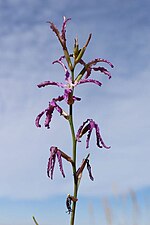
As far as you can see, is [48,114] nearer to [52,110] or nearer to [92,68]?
[52,110]

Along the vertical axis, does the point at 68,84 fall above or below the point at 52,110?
above

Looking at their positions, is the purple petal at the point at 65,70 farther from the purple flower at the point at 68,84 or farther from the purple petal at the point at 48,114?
the purple petal at the point at 48,114

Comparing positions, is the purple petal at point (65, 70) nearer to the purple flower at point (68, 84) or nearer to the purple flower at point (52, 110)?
the purple flower at point (68, 84)

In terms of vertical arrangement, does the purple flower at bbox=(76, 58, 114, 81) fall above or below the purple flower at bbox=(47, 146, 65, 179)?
above

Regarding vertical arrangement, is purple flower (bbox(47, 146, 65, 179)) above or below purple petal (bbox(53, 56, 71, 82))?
below

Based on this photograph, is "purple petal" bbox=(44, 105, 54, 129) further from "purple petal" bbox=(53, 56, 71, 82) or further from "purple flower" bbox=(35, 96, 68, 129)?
"purple petal" bbox=(53, 56, 71, 82)

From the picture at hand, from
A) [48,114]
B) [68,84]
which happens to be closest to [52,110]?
[48,114]

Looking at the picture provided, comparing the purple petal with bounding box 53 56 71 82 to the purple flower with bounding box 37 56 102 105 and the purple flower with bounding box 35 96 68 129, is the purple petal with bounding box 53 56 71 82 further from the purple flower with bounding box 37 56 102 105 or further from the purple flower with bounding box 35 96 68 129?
the purple flower with bounding box 35 96 68 129

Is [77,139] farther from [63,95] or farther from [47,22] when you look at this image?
[47,22]

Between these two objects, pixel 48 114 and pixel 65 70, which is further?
pixel 65 70

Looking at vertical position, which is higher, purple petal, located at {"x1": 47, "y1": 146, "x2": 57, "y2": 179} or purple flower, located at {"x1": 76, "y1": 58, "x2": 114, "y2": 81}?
purple flower, located at {"x1": 76, "y1": 58, "x2": 114, "y2": 81}

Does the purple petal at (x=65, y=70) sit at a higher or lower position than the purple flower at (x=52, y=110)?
higher
